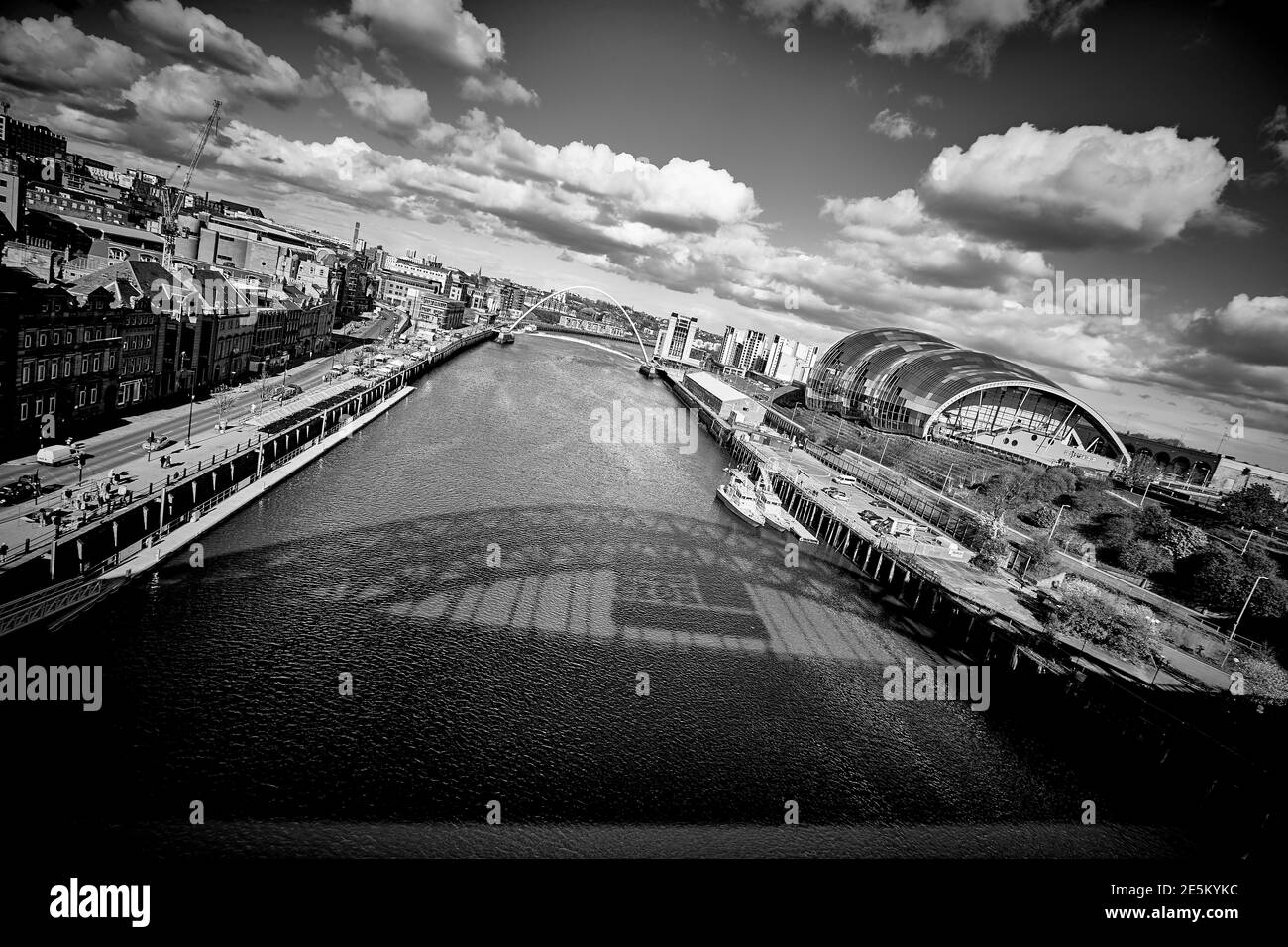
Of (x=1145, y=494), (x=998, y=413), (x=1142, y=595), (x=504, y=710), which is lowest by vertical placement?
(x=504, y=710)

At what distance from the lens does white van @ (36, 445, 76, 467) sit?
2550 centimetres

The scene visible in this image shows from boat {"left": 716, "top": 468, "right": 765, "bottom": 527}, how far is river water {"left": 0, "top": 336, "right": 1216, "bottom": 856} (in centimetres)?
951

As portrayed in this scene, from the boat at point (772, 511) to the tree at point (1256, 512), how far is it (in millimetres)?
32715

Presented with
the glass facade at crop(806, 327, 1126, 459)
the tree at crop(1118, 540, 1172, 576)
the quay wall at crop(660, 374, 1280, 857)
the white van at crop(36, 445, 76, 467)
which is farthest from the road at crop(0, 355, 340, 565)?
the glass facade at crop(806, 327, 1126, 459)

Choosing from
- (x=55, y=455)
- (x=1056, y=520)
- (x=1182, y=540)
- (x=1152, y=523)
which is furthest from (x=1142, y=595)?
(x=55, y=455)

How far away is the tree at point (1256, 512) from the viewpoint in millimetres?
46312

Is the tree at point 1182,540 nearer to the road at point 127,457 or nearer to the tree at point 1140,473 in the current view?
the tree at point 1140,473

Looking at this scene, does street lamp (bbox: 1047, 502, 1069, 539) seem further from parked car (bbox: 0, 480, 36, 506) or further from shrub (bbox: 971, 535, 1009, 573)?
parked car (bbox: 0, 480, 36, 506)

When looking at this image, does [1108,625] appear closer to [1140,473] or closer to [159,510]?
[159,510]

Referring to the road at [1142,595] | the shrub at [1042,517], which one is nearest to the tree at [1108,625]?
the road at [1142,595]

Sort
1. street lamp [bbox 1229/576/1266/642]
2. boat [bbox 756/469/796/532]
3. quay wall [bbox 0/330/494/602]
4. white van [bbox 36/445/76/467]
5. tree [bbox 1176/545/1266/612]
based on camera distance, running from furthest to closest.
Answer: boat [bbox 756/469/796/532]
tree [bbox 1176/545/1266/612]
street lamp [bbox 1229/576/1266/642]
white van [bbox 36/445/76/467]
quay wall [bbox 0/330/494/602]

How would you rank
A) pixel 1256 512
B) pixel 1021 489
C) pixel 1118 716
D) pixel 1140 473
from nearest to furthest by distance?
1. pixel 1118 716
2. pixel 1256 512
3. pixel 1021 489
4. pixel 1140 473

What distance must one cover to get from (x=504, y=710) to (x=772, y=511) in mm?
29744

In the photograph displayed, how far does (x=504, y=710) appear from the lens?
20.1m
